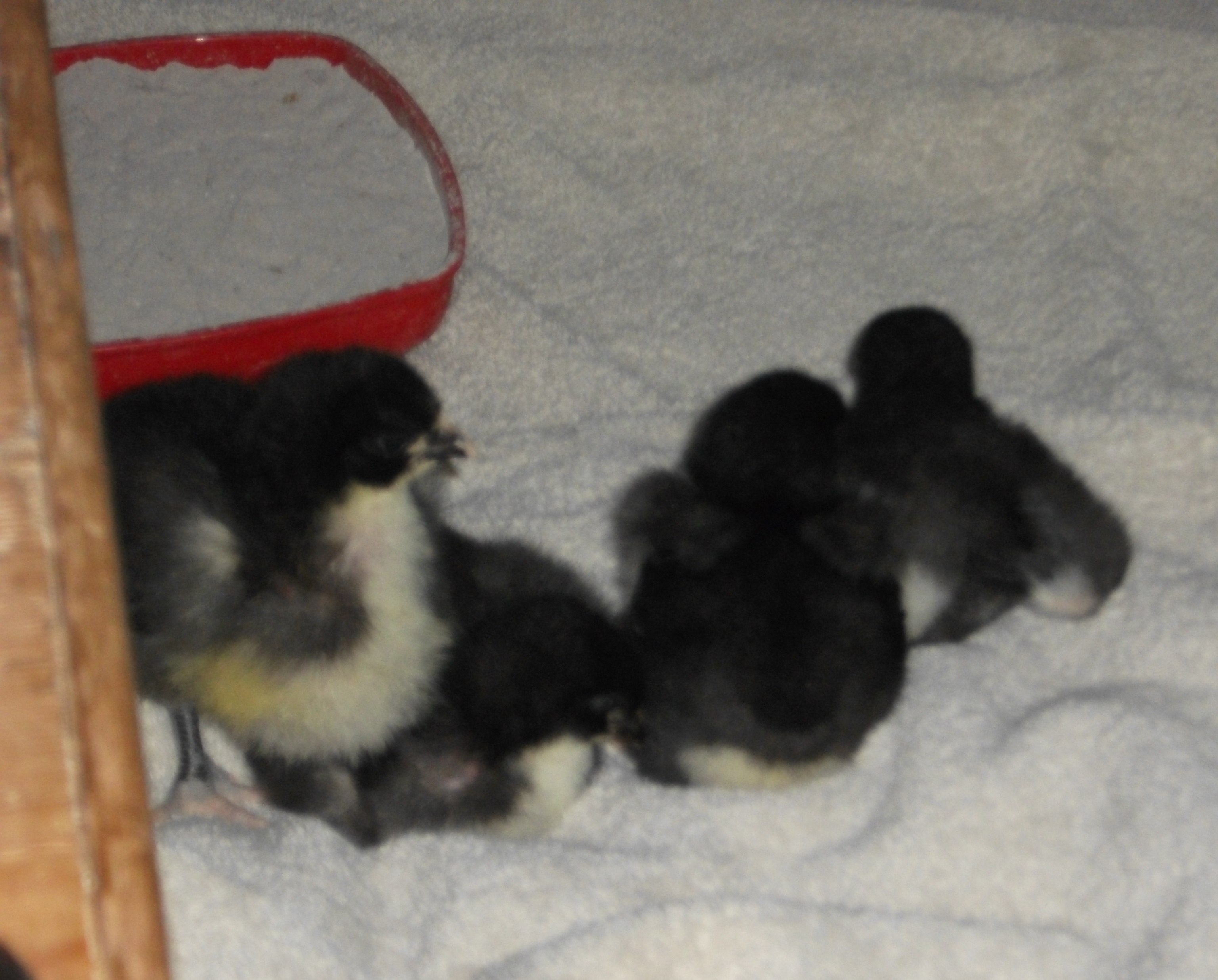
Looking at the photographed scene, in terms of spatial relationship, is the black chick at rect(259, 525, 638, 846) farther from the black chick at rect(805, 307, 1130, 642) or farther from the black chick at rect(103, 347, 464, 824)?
the black chick at rect(805, 307, 1130, 642)

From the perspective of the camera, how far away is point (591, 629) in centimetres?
146

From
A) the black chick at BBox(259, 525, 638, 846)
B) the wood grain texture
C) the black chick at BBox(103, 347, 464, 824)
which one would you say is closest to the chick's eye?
the black chick at BBox(103, 347, 464, 824)

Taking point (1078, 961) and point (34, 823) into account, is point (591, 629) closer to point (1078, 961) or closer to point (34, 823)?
point (1078, 961)

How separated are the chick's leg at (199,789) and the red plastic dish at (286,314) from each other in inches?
15.6

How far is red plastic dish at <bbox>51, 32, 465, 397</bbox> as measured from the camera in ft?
5.82

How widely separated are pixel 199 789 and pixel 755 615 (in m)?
0.67

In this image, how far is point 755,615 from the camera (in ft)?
4.69

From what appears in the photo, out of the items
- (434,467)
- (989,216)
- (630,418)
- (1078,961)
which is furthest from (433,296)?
(1078,961)

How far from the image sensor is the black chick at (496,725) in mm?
1451

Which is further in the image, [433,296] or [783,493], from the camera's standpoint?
[433,296]

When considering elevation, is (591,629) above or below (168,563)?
below

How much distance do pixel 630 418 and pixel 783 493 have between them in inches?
19.2

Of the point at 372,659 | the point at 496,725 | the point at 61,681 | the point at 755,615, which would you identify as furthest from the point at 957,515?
the point at 61,681

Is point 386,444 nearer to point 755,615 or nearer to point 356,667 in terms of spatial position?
point 356,667
